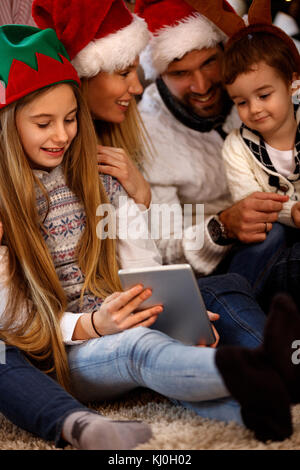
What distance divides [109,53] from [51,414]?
2.74 feet

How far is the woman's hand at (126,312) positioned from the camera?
109cm

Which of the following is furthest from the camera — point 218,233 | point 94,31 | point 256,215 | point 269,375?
→ point 218,233

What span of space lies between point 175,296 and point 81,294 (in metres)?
0.26

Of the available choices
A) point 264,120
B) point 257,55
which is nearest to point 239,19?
point 257,55

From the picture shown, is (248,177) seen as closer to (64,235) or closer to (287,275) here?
(287,275)

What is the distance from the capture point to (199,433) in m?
0.95

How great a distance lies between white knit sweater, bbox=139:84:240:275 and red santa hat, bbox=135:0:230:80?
7.4 inches

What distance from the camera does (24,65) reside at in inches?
46.5

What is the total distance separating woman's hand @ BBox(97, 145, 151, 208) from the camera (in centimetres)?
141

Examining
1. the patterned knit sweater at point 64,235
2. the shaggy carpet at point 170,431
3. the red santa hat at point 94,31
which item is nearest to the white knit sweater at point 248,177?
the red santa hat at point 94,31

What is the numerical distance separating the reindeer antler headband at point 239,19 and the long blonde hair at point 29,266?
46 cm

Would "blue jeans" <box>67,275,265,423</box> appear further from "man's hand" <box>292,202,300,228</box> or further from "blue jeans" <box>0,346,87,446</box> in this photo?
"man's hand" <box>292,202,300,228</box>

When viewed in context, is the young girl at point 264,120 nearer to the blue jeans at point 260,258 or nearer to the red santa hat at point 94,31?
the blue jeans at point 260,258
